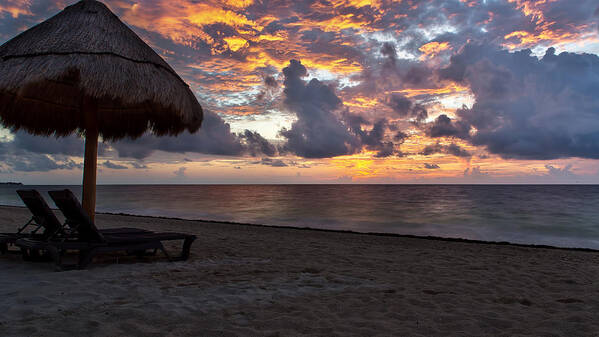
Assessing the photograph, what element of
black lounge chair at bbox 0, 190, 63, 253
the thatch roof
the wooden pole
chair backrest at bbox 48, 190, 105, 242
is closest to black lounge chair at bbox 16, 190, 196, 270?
chair backrest at bbox 48, 190, 105, 242

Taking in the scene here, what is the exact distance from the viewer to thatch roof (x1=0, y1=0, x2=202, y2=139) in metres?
4.84

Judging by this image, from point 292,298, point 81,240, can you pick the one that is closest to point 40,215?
point 81,240

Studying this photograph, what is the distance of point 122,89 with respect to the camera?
5023 millimetres

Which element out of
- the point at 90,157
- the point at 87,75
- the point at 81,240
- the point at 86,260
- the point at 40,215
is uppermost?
the point at 87,75

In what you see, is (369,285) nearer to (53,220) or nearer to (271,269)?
(271,269)

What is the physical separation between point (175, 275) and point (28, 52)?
11.9 ft

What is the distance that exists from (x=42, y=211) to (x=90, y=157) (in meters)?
1.09

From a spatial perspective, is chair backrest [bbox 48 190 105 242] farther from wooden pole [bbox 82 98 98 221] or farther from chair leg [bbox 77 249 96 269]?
wooden pole [bbox 82 98 98 221]

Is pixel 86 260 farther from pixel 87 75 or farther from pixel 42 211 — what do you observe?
pixel 87 75

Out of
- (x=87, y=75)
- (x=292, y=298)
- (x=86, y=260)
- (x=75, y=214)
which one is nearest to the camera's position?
(x=292, y=298)

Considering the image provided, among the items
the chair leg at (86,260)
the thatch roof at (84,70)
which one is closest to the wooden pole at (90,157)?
the thatch roof at (84,70)

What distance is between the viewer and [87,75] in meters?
4.82

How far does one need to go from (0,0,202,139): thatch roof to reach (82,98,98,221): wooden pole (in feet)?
0.69

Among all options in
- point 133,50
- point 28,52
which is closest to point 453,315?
point 133,50
